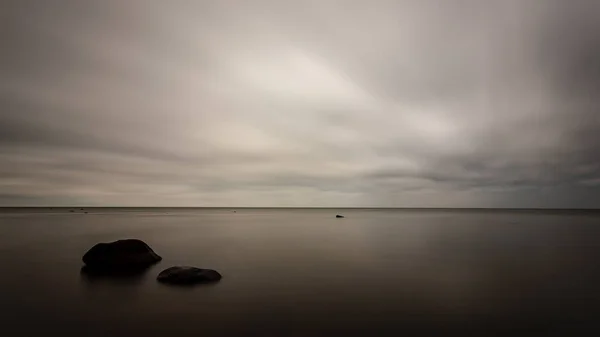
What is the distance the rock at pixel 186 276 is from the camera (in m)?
20.3

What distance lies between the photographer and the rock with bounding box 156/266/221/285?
20281 mm

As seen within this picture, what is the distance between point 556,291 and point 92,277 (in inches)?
1119

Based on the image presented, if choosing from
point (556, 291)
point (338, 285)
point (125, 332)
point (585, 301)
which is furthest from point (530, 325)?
point (125, 332)

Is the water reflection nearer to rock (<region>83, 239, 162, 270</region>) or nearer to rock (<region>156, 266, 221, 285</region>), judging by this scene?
rock (<region>83, 239, 162, 270</region>)

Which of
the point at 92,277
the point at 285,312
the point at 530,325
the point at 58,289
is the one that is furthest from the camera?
the point at 92,277

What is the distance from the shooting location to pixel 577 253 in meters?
35.9

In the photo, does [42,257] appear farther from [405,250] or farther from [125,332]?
[405,250]

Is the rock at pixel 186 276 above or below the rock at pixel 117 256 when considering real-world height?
below

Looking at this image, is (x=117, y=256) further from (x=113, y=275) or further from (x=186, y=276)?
(x=186, y=276)

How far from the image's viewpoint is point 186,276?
20.5 metres

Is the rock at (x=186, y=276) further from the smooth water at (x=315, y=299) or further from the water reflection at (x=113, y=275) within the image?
the water reflection at (x=113, y=275)

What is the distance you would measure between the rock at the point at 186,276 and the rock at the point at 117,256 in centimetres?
424

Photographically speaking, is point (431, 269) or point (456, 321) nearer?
point (456, 321)

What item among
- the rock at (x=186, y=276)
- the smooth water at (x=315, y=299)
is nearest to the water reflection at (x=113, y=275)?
the smooth water at (x=315, y=299)
